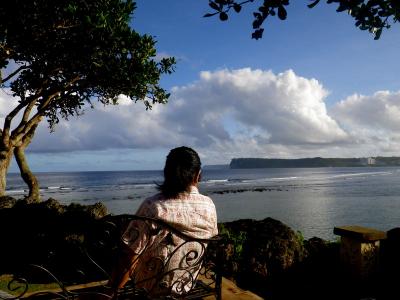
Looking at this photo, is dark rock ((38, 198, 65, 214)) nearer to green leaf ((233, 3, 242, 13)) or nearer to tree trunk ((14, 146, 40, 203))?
tree trunk ((14, 146, 40, 203))

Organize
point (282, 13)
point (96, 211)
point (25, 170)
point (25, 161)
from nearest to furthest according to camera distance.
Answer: point (282, 13) → point (96, 211) → point (25, 170) → point (25, 161)

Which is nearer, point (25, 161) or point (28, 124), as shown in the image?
point (28, 124)

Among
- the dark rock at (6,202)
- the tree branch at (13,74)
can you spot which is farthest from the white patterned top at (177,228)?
the tree branch at (13,74)

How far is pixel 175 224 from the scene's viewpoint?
10.0 feet

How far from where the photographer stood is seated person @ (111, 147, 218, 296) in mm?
3016

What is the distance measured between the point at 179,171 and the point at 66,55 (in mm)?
10861

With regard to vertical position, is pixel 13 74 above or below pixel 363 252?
above

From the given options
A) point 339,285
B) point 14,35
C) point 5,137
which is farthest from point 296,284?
point 5,137

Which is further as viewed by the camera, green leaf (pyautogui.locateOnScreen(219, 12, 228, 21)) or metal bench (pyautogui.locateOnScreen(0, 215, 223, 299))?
green leaf (pyautogui.locateOnScreen(219, 12, 228, 21))

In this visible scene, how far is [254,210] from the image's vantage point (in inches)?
1323

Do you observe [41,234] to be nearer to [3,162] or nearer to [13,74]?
[3,162]

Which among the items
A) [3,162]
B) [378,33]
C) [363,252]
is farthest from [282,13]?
[3,162]

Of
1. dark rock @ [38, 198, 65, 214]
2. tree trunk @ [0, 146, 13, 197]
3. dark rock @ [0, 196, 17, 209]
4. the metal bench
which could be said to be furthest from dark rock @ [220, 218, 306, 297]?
tree trunk @ [0, 146, 13, 197]

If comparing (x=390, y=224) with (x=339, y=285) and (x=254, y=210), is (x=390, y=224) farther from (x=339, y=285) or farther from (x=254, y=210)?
(x=339, y=285)
